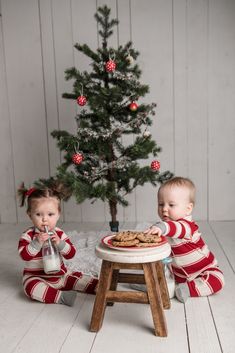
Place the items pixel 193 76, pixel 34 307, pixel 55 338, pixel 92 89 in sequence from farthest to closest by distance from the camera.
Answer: pixel 193 76 < pixel 92 89 < pixel 34 307 < pixel 55 338

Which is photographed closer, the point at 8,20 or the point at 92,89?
the point at 92,89

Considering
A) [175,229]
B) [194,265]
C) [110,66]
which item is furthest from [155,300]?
[110,66]

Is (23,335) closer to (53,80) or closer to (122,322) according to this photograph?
(122,322)

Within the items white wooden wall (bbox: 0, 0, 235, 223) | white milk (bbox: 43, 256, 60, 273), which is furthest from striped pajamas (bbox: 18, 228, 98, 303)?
white wooden wall (bbox: 0, 0, 235, 223)

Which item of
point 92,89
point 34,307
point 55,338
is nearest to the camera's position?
point 55,338

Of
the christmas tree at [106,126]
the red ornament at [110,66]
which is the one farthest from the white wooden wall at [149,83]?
the red ornament at [110,66]

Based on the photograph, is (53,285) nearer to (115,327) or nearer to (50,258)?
(50,258)

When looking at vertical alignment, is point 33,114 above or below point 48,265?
above

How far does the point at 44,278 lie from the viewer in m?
2.07

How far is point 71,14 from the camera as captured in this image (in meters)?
3.52

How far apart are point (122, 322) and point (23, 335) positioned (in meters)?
0.40

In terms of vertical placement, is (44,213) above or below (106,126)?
below

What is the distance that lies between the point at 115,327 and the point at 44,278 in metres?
0.49

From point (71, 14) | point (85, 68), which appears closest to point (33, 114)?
point (85, 68)
